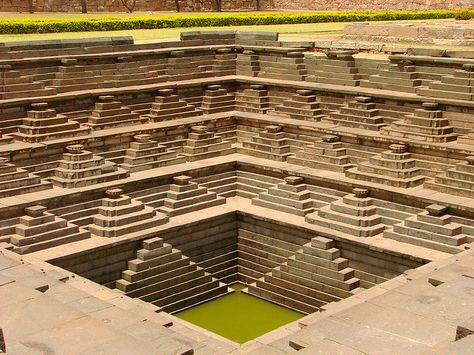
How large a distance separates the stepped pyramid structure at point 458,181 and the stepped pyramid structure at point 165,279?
18.4 ft

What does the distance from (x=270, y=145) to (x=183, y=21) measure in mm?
11915

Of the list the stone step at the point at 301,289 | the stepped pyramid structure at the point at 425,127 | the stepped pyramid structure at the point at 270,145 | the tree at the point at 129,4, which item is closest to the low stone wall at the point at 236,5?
the tree at the point at 129,4

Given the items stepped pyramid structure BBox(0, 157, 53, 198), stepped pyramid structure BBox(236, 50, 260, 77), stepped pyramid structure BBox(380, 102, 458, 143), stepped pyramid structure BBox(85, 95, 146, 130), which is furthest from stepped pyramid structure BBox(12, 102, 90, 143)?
stepped pyramid structure BBox(380, 102, 458, 143)

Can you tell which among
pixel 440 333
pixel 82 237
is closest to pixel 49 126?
pixel 82 237

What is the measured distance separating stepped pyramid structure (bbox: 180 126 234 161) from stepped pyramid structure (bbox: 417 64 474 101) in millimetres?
5578

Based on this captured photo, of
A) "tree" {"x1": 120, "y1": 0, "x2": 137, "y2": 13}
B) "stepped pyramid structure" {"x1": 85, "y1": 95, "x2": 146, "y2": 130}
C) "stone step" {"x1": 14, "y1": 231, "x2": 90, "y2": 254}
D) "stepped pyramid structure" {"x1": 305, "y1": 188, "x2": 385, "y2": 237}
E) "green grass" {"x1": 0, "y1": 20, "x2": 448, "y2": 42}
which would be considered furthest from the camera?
"tree" {"x1": 120, "y1": 0, "x2": 137, "y2": 13}

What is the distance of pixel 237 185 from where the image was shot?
74.9 feet

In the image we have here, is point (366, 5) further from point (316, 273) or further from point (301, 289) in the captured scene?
point (301, 289)

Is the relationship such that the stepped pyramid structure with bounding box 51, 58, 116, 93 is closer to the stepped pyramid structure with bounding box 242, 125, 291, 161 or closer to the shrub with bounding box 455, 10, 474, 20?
the stepped pyramid structure with bounding box 242, 125, 291, 161

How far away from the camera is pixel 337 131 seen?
22625 mm

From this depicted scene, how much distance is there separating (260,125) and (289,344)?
1280cm

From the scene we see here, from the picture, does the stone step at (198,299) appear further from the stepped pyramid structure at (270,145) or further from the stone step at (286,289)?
the stepped pyramid structure at (270,145)

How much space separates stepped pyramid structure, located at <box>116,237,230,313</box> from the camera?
18.2 m

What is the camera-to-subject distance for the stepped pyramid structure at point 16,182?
1922 cm
